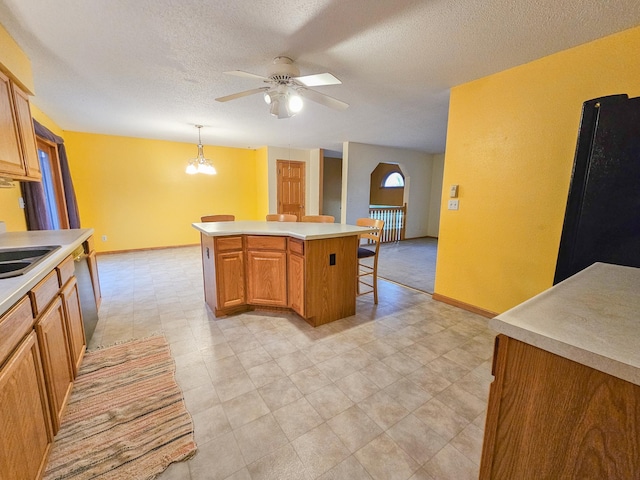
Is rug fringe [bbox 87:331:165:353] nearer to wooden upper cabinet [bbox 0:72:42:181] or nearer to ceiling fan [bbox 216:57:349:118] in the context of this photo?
wooden upper cabinet [bbox 0:72:42:181]

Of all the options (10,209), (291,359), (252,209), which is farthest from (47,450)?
(252,209)

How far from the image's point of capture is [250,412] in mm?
1564

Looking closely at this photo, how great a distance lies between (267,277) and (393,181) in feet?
24.6

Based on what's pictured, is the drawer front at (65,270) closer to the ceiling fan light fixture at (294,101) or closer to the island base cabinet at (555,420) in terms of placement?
the ceiling fan light fixture at (294,101)

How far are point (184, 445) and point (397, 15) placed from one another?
2.62 metres

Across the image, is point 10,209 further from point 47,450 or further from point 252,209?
point 252,209

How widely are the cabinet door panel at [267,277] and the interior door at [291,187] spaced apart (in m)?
3.97

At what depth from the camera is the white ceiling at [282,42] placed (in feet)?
5.21

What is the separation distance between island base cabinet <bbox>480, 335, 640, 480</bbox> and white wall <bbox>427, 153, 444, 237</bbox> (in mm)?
6793

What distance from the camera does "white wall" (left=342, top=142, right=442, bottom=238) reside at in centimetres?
572

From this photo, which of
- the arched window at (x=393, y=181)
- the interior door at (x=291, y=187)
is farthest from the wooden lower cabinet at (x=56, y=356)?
the arched window at (x=393, y=181)

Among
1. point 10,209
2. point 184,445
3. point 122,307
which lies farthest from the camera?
point 122,307

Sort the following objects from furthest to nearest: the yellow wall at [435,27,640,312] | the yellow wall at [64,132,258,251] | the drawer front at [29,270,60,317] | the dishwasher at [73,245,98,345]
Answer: the yellow wall at [64,132,258,251] → the dishwasher at [73,245,98,345] → the yellow wall at [435,27,640,312] → the drawer front at [29,270,60,317]

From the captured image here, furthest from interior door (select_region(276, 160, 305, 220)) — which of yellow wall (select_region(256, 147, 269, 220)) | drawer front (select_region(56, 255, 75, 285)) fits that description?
drawer front (select_region(56, 255, 75, 285))
